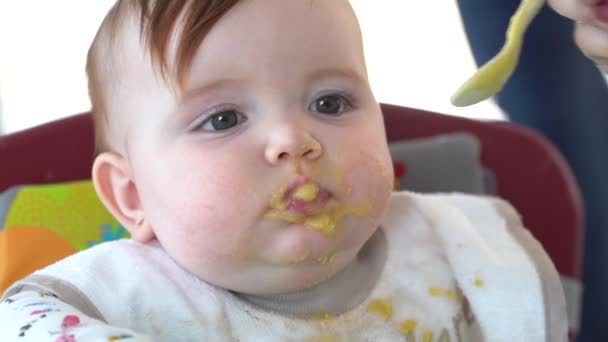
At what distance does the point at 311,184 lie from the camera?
24.5 inches

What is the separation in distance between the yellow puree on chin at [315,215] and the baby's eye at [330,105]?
0.26 ft

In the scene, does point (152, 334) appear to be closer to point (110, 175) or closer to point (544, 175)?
point (110, 175)

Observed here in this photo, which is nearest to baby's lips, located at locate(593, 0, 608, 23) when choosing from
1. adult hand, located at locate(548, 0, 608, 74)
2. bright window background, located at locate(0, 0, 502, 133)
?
adult hand, located at locate(548, 0, 608, 74)

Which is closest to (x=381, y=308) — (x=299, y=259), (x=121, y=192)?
(x=299, y=259)

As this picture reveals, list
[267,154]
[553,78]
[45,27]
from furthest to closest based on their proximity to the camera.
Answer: [45,27]
[553,78]
[267,154]

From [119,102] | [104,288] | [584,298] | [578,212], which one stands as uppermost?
[119,102]

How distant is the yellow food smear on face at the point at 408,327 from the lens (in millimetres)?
734

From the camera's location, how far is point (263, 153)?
627 millimetres

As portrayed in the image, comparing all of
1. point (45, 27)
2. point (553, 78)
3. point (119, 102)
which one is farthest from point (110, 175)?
point (45, 27)

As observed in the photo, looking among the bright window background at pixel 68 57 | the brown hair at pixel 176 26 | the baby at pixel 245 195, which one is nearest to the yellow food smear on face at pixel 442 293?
the baby at pixel 245 195

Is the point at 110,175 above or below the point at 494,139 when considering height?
above

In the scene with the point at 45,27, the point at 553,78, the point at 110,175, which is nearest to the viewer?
the point at 110,175

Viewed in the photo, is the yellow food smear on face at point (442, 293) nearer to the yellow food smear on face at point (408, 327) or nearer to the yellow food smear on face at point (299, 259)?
the yellow food smear on face at point (408, 327)

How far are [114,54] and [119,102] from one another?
41 mm
